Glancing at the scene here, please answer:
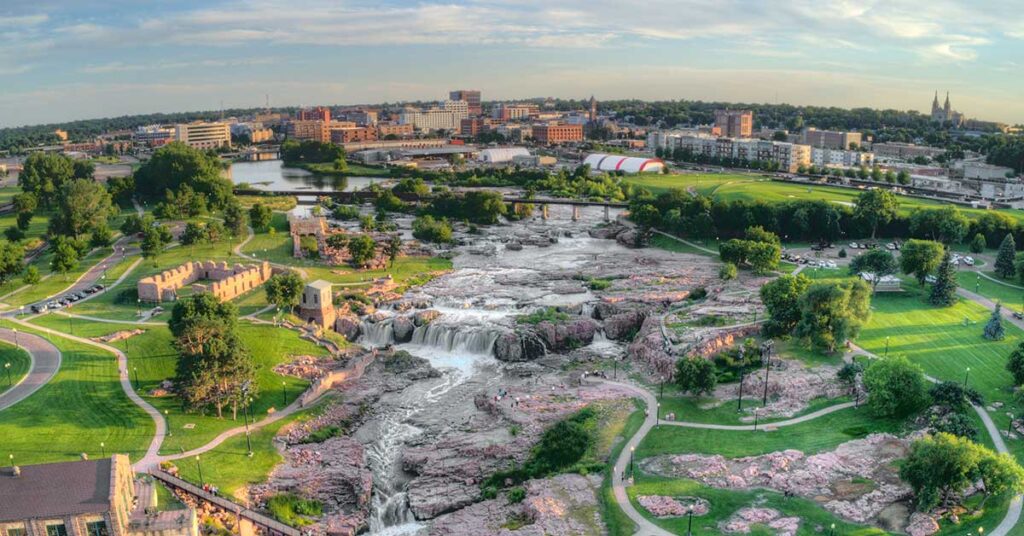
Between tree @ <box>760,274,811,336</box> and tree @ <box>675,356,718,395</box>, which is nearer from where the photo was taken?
Result: tree @ <box>675,356,718,395</box>

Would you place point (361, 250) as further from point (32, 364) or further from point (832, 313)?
point (832, 313)

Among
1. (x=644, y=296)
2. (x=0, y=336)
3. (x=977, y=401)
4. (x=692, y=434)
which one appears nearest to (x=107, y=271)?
(x=0, y=336)

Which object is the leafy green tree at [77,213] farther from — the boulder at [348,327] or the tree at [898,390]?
the tree at [898,390]

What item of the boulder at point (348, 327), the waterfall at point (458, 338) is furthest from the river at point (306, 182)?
the waterfall at point (458, 338)

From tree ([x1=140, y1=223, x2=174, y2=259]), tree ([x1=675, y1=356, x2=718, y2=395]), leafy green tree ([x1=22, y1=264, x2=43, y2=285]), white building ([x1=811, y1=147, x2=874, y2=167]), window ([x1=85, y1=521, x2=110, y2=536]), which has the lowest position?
window ([x1=85, y1=521, x2=110, y2=536])

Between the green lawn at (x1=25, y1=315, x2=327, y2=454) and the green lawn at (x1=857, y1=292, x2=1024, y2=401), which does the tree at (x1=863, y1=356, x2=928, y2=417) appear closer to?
the green lawn at (x1=857, y1=292, x2=1024, y2=401)

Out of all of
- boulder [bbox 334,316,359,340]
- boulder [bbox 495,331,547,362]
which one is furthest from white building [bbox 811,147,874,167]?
boulder [bbox 334,316,359,340]
